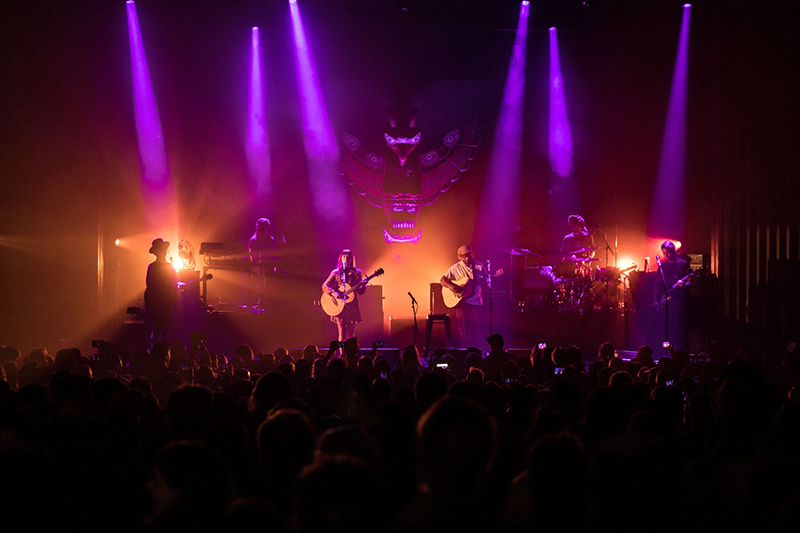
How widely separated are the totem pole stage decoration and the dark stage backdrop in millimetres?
297

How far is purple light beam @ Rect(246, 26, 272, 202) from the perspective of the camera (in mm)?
15406

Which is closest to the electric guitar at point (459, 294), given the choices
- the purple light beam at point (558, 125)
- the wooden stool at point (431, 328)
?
the wooden stool at point (431, 328)

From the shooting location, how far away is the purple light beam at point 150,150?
1441cm

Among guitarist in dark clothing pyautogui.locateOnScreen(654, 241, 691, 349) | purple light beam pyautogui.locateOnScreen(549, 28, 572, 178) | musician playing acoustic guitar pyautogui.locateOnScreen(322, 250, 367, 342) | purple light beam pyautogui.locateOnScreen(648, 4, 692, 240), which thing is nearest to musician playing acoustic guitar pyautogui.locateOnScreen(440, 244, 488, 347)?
musician playing acoustic guitar pyautogui.locateOnScreen(322, 250, 367, 342)

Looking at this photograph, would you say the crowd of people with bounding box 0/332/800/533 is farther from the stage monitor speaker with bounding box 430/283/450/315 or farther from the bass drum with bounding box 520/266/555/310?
the bass drum with bounding box 520/266/555/310

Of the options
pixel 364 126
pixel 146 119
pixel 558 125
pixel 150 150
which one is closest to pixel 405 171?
pixel 364 126

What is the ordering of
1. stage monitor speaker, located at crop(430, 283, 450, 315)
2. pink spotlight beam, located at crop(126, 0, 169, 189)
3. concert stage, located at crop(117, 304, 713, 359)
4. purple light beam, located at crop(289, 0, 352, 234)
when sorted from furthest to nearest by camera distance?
purple light beam, located at crop(289, 0, 352, 234)
pink spotlight beam, located at crop(126, 0, 169, 189)
stage monitor speaker, located at crop(430, 283, 450, 315)
concert stage, located at crop(117, 304, 713, 359)

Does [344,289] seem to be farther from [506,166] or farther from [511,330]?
[506,166]

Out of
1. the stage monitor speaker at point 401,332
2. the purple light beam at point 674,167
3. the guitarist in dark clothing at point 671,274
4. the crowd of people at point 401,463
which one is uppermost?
the purple light beam at point 674,167

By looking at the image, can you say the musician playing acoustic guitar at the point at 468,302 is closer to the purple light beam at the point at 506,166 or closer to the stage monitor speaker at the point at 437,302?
the stage monitor speaker at the point at 437,302

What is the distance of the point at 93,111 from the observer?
1273 cm

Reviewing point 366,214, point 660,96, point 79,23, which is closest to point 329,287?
point 366,214

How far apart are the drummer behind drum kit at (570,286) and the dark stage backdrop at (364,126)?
88.6 inches

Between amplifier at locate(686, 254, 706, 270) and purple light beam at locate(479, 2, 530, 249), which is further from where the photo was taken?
purple light beam at locate(479, 2, 530, 249)
